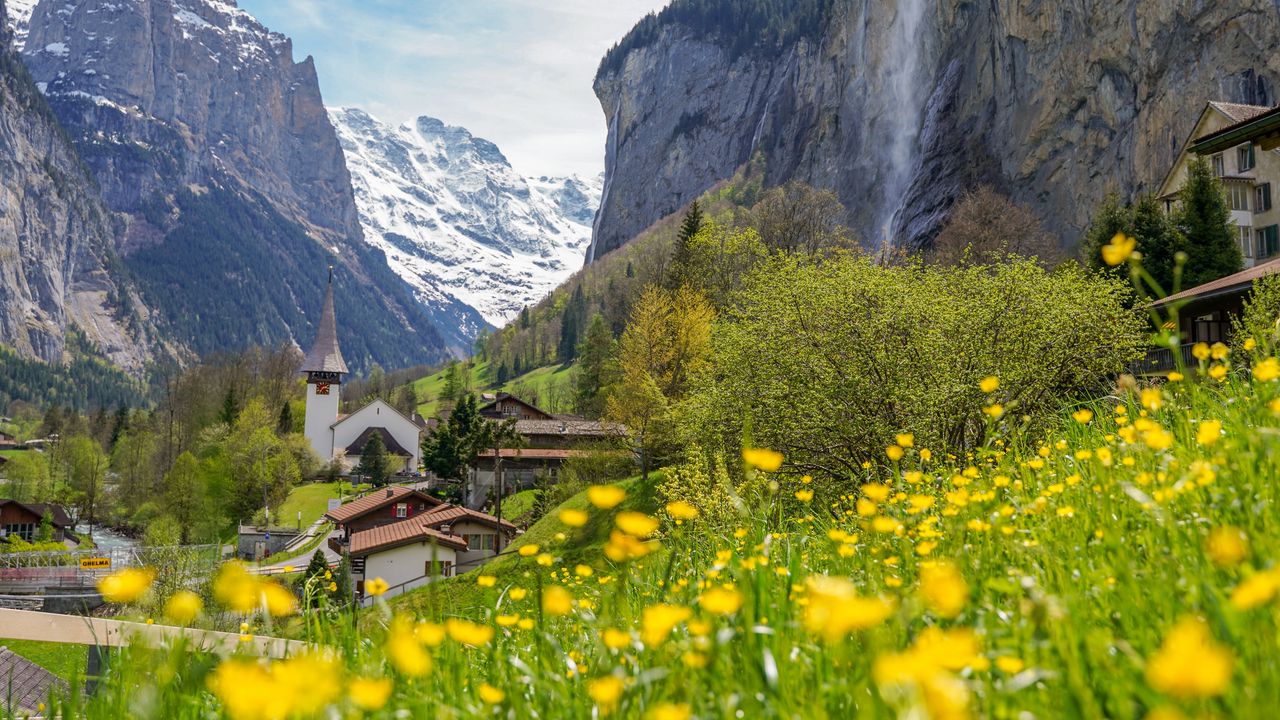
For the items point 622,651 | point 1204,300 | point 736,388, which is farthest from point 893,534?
point 1204,300

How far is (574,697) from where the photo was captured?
113 inches

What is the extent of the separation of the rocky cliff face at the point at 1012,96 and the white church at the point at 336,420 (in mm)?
55994

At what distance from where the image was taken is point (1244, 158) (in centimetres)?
4288

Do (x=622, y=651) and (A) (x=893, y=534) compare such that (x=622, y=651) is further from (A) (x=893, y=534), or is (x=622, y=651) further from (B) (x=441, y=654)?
A: (A) (x=893, y=534)

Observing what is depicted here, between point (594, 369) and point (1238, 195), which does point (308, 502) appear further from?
point (1238, 195)

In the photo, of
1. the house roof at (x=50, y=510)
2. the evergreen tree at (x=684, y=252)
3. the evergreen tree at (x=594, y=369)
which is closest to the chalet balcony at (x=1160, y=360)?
the evergreen tree at (x=684, y=252)

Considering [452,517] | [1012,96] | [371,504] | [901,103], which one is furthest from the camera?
[901,103]

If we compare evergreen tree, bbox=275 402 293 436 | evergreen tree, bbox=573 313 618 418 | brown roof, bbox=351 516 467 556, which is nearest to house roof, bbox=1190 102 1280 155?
brown roof, bbox=351 516 467 556

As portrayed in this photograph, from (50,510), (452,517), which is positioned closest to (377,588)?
(452,517)

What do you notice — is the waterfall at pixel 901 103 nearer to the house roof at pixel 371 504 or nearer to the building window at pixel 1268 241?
the building window at pixel 1268 241

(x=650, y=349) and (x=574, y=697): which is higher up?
(x=650, y=349)

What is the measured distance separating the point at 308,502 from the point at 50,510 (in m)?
21.8

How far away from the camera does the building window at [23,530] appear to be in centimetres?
7891

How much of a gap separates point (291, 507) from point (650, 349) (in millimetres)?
51190
